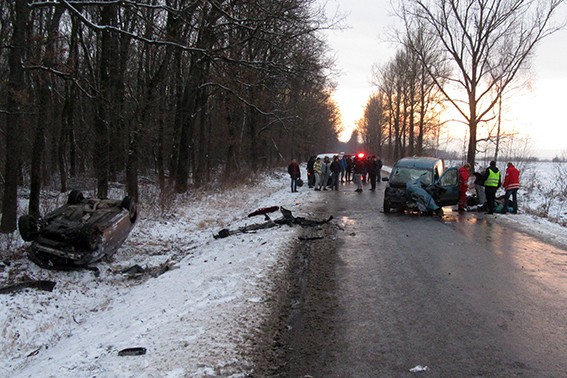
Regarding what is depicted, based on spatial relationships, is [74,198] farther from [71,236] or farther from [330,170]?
[330,170]

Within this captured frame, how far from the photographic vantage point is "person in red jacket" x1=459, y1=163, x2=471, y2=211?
15111mm

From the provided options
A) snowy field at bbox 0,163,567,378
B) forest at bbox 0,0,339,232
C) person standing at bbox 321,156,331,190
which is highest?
forest at bbox 0,0,339,232

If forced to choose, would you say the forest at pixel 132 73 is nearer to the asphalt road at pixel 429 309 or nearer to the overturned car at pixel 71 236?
the overturned car at pixel 71 236

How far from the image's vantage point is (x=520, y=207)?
56.3 ft

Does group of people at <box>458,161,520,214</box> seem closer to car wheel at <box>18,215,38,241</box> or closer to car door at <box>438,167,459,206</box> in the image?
car door at <box>438,167,459,206</box>

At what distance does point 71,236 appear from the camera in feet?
26.8

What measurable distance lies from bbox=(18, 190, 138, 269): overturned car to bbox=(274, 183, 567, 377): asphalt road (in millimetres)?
3889

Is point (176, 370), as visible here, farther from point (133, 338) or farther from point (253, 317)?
point (253, 317)

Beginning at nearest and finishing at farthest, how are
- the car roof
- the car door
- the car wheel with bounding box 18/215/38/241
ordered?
the car wheel with bounding box 18/215/38/241 < the car door < the car roof

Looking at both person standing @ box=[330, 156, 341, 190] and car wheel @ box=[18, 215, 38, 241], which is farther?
person standing @ box=[330, 156, 341, 190]

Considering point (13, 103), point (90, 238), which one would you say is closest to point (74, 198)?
point (90, 238)

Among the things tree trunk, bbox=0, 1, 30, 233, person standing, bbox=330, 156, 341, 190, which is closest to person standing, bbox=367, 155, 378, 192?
person standing, bbox=330, 156, 341, 190

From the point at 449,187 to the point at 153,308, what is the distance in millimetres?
12031

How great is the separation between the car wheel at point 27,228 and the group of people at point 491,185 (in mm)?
12775
